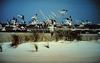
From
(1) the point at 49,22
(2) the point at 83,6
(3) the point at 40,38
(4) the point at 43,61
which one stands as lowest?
(4) the point at 43,61

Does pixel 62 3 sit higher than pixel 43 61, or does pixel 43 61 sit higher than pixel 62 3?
pixel 62 3

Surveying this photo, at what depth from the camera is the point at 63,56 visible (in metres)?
3.10

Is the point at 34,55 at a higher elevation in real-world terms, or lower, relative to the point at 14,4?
lower

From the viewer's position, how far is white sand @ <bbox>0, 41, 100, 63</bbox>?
3.09 meters

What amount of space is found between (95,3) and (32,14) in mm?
809

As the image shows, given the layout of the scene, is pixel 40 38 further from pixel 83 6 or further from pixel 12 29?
pixel 83 6

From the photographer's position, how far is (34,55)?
10.2 feet

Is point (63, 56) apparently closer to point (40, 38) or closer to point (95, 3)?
point (40, 38)

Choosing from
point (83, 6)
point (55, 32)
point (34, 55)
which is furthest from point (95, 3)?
point (34, 55)

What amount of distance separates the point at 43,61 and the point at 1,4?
900mm

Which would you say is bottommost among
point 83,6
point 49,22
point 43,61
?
Answer: point 43,61

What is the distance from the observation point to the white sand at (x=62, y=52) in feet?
10.1

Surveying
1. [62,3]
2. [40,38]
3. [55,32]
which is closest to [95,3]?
[62,3]

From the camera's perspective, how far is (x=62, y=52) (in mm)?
3102
